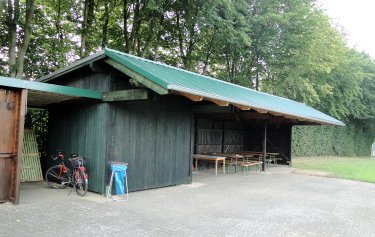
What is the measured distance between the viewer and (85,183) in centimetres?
720

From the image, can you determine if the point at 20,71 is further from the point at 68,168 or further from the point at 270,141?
the point at 270,141

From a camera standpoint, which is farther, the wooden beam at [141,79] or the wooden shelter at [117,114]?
the wooden shelter at [117,114]

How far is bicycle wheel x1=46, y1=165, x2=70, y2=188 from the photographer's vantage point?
8000 mm

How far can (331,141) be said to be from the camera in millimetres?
25672

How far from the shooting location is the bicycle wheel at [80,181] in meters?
7.21

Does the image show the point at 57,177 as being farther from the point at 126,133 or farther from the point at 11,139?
the point at 126,133

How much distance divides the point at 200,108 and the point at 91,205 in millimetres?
4218

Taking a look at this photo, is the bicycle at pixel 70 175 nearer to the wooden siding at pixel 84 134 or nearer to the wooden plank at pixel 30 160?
the wooden siding at pixel 84 134

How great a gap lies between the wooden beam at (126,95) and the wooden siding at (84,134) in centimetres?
24

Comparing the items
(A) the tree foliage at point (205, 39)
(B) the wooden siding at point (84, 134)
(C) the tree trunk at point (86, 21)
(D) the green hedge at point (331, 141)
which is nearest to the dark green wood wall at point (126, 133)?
(B) the wooden siding at point (84, 134)

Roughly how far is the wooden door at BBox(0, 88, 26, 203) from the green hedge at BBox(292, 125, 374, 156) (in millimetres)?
17819

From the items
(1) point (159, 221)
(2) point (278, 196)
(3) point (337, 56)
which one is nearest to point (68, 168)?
(1) point (159, 221)

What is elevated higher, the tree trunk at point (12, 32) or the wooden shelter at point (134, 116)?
the tree trunk at point (12, 32)

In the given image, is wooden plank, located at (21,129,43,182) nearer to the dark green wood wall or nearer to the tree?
the dark green wood wall
